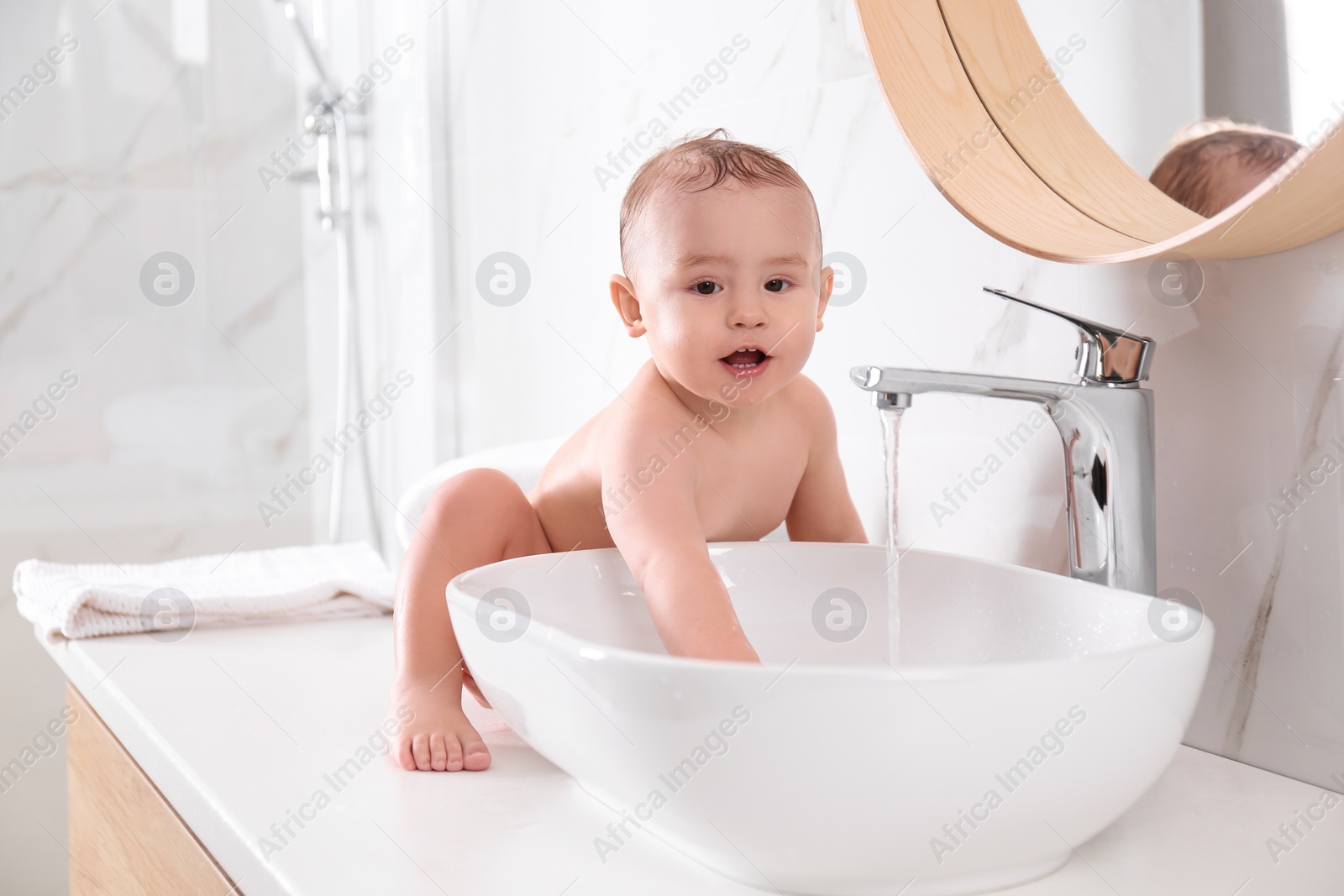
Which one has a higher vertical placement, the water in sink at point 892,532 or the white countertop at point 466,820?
the water in sink at point 892,532

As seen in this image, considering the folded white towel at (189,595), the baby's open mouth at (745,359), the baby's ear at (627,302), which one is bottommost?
the folded white towel at (189,595)

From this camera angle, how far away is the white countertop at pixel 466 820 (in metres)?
0.48

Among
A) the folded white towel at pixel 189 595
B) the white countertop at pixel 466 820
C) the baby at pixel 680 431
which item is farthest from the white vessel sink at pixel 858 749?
the folded white towel at pixel 189 595

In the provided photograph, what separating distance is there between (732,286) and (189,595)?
26.4 inches

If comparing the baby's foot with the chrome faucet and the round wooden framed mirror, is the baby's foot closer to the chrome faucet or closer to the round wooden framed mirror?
the chrome faucet

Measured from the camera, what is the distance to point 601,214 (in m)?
1.28

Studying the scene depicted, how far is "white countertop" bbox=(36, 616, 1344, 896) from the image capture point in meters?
0.48

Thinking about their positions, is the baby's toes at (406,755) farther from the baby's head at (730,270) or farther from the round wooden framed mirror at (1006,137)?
the round wooden framed mirror at (1006,137)

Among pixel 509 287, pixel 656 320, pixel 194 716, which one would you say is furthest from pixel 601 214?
pixel 194 716

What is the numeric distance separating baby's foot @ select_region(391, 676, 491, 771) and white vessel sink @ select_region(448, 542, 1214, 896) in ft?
0.34

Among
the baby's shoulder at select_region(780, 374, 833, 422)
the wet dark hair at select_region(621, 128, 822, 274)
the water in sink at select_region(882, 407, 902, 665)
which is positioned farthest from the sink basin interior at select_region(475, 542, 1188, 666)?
the wet dark hair at select_region(621, 128, 822, 274)

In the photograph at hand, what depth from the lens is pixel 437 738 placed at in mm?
637

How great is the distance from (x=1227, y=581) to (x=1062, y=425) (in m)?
0.13

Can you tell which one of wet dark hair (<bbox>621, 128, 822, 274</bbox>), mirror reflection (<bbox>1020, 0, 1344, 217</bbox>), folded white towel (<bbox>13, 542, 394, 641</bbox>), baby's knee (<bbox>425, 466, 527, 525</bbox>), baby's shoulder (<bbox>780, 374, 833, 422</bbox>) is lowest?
folded white towel (<bbox>13, 542, 394, 641</bbox>)
